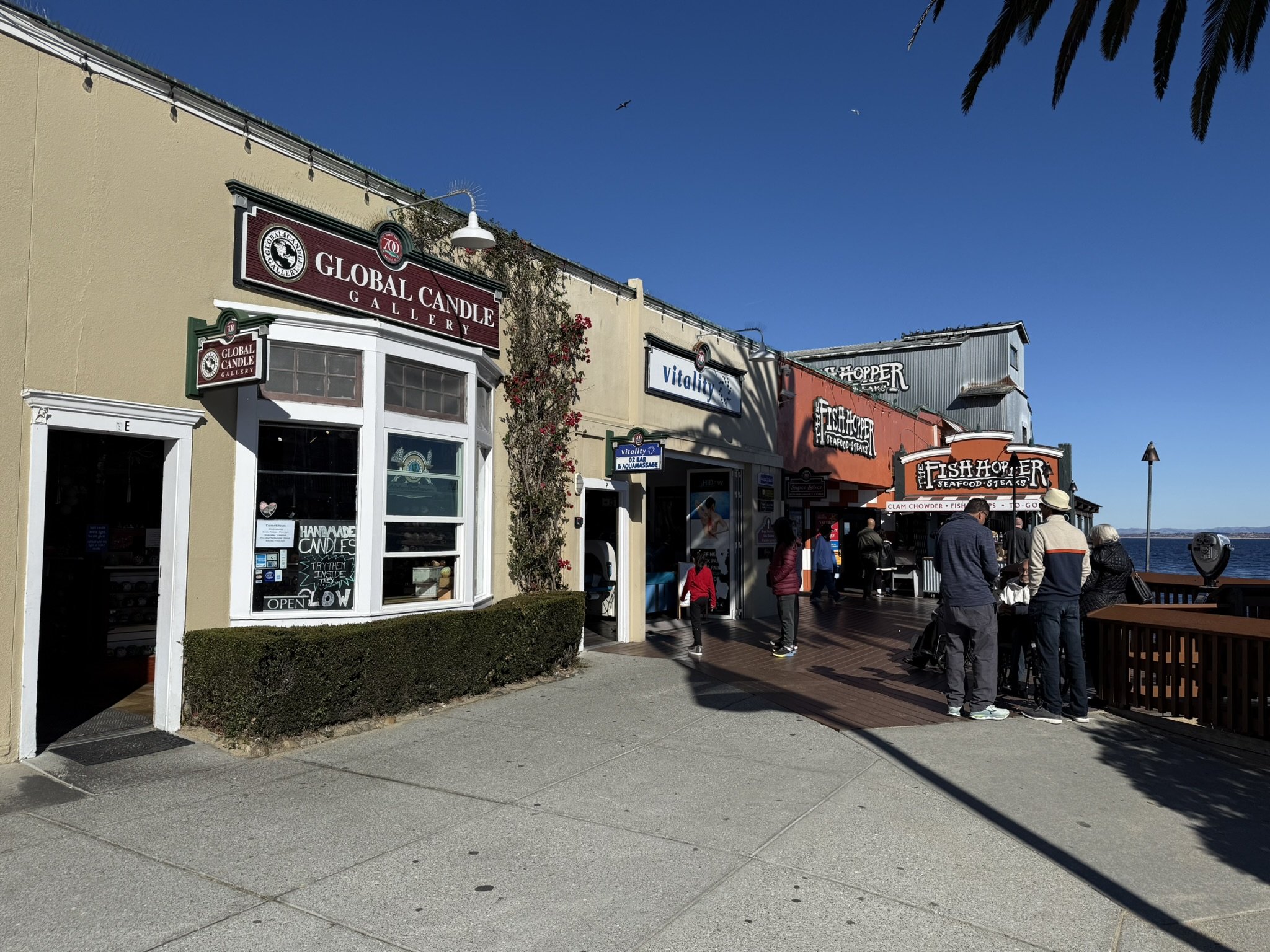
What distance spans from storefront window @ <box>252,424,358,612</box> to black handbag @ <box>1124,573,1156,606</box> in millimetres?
7336

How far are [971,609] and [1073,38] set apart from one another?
5428 mm

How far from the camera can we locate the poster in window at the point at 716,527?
14.9m

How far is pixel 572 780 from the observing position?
574 centimetres

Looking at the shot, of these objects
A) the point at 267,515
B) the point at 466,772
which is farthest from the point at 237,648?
the point at 466,772

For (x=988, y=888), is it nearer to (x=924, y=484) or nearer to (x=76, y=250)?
(x=76, y=250)

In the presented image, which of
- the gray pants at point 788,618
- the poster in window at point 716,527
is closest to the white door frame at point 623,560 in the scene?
the gray pants at point 788,618

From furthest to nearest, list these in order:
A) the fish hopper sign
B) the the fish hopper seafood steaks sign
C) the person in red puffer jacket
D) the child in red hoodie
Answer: the fish hopper sign → the the fish hopper seafood steaks sign → the child in red hoodie → the person in red puffer jacket

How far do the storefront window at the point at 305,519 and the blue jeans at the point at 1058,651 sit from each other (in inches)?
230

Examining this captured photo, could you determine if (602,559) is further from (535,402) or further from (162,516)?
(162,516)

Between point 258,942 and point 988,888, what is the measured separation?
3200mm

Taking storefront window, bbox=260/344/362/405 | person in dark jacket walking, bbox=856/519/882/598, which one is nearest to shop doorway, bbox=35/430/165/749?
storefront window, bbox=260/344/362/405

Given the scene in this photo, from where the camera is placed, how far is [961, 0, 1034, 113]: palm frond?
7.95 meters

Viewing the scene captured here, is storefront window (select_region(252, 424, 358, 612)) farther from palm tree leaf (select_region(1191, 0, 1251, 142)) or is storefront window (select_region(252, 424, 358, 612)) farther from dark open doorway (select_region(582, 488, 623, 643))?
palm tree leaf (select_region(1191, 0, 1251, 142))

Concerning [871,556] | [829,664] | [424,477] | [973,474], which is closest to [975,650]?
[829,664]
